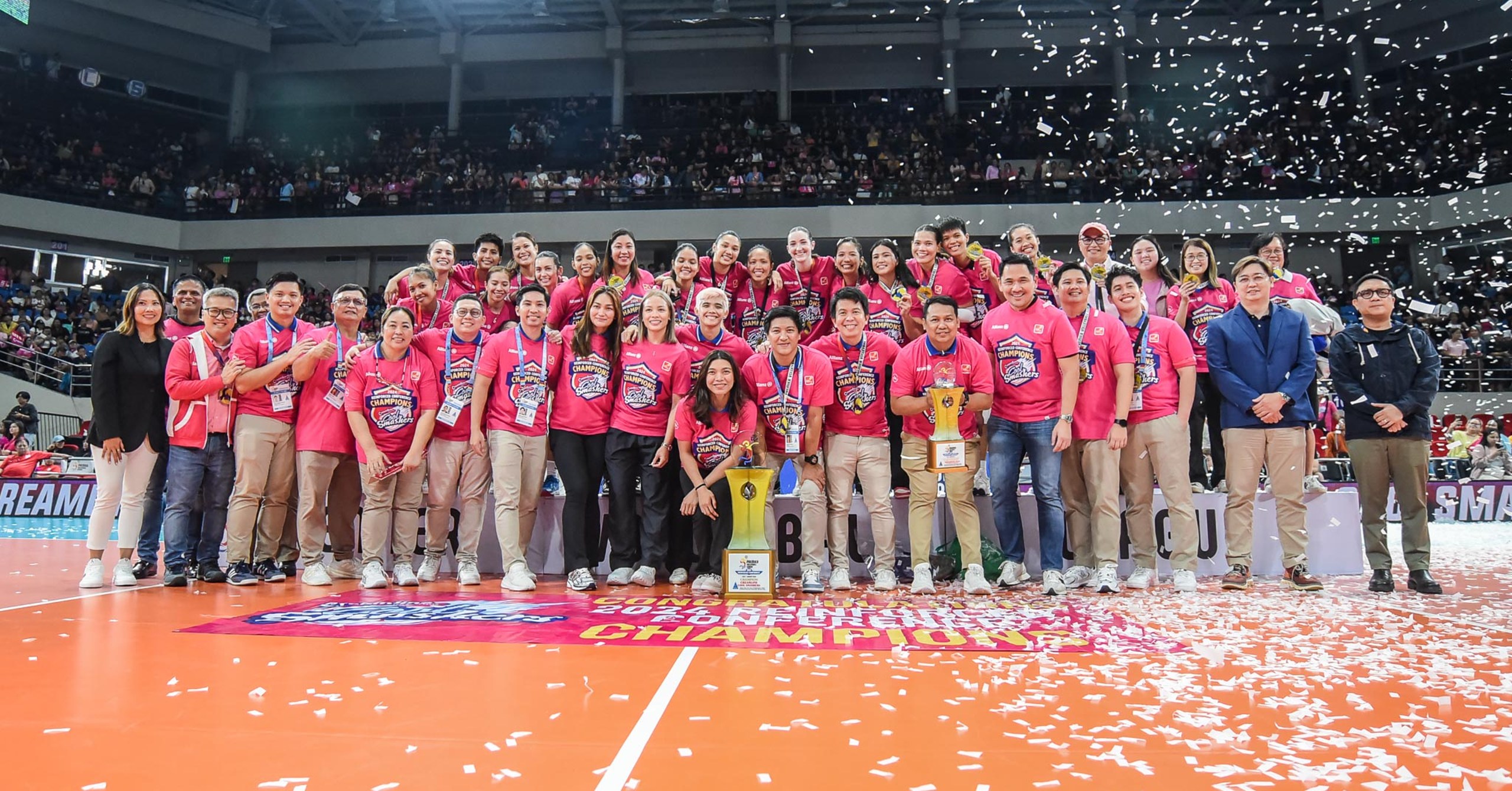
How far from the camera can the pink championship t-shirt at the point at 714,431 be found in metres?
4.99

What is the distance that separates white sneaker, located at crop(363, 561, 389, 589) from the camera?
4.93 m

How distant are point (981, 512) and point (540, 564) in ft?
10.4

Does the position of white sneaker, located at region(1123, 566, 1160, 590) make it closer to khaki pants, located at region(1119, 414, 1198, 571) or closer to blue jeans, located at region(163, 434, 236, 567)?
khaki pants, located at region(1119, 414, 1198, 571)

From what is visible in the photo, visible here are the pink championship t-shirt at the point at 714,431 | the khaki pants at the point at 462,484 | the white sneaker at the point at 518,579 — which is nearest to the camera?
the white sneaker at the point at 518,579

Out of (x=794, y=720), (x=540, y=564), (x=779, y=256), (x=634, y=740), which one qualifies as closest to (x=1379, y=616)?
(x=794, y=720)

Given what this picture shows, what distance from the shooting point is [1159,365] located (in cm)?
500

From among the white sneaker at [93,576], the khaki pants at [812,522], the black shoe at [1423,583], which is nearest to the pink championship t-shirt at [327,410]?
the white sneaker at [93,576]

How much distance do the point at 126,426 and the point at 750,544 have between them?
12.5 ft

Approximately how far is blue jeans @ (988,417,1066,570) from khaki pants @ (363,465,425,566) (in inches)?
142

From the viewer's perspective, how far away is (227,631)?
11.8 ft

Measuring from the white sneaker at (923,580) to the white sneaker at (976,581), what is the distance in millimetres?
211

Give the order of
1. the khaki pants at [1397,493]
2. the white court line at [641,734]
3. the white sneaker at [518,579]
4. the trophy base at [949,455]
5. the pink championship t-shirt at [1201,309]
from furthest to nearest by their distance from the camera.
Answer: the pink championship t-shirt at [1201,309] < the white sneaker at [518,579] < the khaki pants at [1397,493] < the trophy base at [949,455] < the white court line at [641,734]

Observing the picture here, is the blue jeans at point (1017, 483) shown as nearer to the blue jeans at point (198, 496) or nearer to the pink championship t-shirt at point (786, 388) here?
the pink championship t-shirt at point (786, 388)

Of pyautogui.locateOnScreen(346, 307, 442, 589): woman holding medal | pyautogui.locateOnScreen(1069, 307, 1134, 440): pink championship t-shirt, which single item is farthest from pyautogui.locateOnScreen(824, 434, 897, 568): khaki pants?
pyautogui.locateOnScreen(346, 307, 442, 589): woman holding medal
